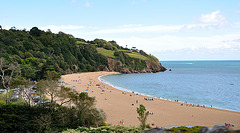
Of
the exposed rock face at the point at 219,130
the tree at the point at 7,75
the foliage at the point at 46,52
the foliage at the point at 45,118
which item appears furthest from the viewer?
the foliage at the point at 46,52

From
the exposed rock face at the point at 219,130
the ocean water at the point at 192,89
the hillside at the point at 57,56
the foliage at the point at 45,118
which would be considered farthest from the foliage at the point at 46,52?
the exposed rock face at the point at 219,130

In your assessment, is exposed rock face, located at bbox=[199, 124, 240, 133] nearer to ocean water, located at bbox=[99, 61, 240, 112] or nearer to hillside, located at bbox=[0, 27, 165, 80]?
ocean water, located at bbox=[99, 61, 240, 112]

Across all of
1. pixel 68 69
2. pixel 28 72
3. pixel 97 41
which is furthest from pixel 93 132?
pixel 97 41

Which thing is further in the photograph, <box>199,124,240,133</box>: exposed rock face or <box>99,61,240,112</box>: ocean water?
<box>99,61,240,112</box>: ocean water

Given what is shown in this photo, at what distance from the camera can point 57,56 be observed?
87.8m

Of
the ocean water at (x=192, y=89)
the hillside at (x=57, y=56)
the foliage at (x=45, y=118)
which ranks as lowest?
the ocean water at (x=192, y=89)

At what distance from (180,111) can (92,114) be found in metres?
18.8

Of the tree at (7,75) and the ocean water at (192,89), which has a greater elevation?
the tree at (7,75)

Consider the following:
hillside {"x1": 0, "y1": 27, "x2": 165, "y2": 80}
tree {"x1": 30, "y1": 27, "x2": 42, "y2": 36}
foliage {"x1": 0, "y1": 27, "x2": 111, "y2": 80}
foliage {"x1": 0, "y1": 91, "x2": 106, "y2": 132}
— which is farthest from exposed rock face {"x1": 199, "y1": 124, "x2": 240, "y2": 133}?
tree {"x1": 30, "y1": 27, "x2": 42, "y2": 36}

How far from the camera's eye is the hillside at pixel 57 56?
64938 millimetres

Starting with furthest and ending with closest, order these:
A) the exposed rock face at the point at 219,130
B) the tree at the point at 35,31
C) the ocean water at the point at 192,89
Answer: the tree at the point at 35,31
the ocean water at the point at 192,89
the exposed rock face at the point at 219,130

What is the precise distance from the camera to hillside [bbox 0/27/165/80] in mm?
64938

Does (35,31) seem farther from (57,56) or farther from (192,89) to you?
(192,89)

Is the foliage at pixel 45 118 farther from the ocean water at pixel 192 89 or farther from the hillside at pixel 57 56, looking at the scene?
the hillside at pixel 57 56
